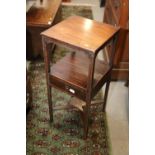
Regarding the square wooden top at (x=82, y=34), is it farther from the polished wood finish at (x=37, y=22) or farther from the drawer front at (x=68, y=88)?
the polished wood finish at (x=37, y=22)

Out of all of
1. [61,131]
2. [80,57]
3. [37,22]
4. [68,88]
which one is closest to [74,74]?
[68,88]

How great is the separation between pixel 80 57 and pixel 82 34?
32cm

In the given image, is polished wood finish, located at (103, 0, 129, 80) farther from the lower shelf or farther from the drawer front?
the drawer front

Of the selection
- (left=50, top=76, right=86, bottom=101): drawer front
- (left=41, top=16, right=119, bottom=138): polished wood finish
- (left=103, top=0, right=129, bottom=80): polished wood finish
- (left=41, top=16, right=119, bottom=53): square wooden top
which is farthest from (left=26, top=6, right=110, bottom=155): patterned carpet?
(left=41, top=16, right=119, bottom=53): square wooden top

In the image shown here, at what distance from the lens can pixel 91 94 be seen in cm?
125

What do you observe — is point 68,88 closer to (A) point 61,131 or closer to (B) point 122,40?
(A) point 61,131

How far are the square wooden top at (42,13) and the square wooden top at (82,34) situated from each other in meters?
0.79

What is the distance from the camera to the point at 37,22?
2027 millimetres

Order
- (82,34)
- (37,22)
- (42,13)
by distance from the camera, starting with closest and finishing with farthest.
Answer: (82,34), (37,22), (42,13)
